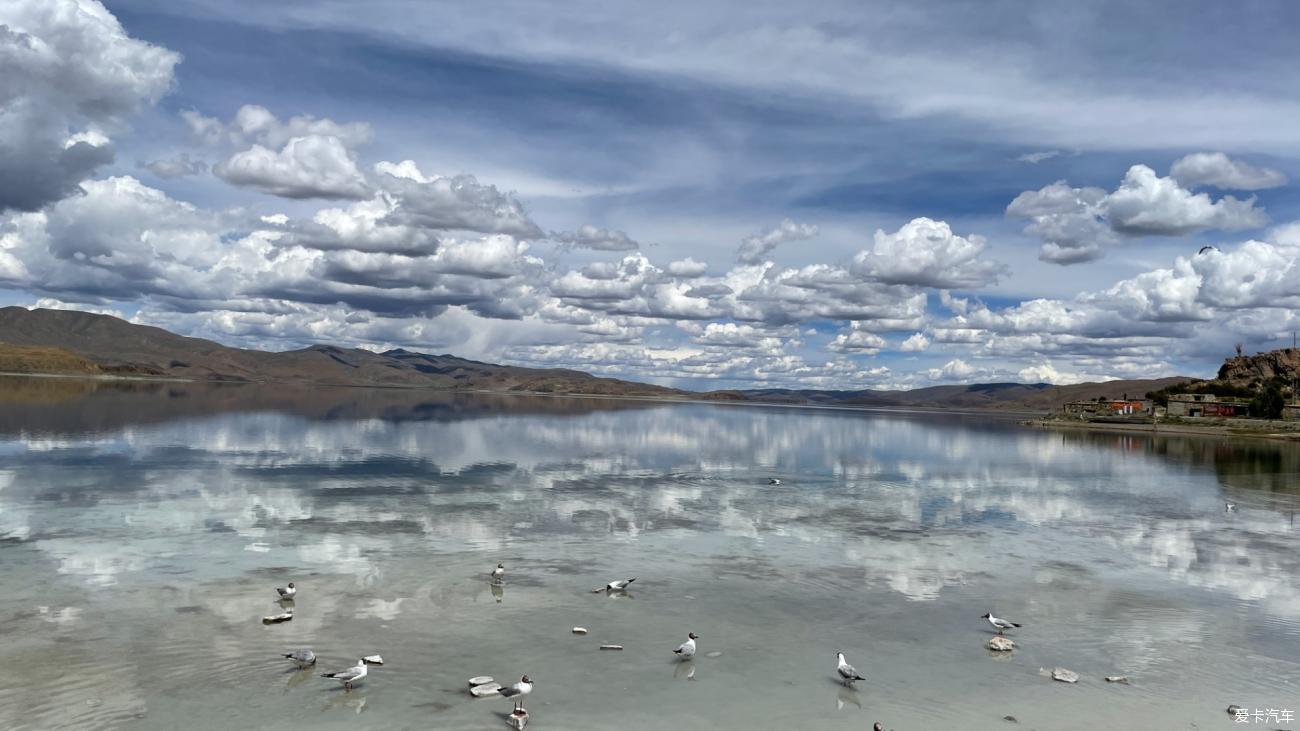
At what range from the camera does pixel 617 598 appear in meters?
26.5

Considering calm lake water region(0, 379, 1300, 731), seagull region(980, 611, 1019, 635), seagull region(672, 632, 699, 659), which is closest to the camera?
calm lake water region(0, 379, 1300, 731)

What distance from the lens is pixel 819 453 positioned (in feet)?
297

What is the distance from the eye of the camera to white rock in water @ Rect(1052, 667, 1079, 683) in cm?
2022

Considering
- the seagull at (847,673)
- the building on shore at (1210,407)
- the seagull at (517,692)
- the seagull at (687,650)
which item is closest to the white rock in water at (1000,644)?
the seagull at (847,673)

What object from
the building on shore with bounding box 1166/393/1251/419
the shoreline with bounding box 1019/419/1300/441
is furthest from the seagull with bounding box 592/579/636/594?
the building on shore with bounding box 1166/393/1251/419

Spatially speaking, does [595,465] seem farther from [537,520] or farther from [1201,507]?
[1201,507]

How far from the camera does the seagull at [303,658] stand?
63.5 feet

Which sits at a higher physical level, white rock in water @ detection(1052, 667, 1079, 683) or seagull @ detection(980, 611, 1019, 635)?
seagull @ detection(980, 611, 1019, 635)

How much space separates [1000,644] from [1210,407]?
8176 inches

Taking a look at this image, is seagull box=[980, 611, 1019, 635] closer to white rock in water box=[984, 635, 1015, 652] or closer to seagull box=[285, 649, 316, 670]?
white rock in water box=[984, 635, 1015, 652]

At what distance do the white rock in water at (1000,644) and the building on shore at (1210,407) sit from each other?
19580 centimetres

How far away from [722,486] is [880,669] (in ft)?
117

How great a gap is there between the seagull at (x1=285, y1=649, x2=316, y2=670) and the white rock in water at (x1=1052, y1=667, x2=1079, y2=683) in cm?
1824

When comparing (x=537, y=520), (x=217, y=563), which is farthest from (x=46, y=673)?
(x=537, y=520)
